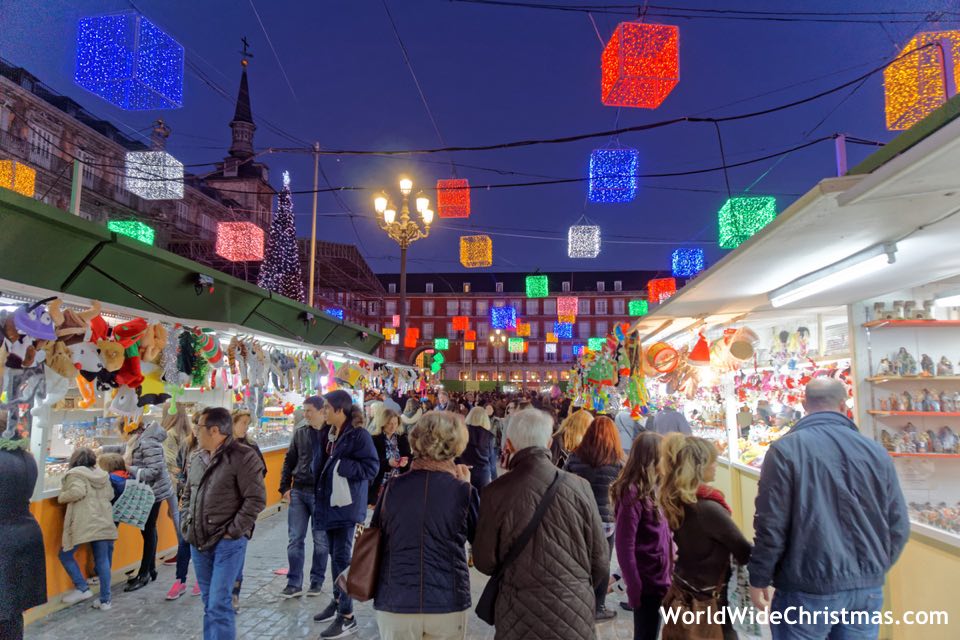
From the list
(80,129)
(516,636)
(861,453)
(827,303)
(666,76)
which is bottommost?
(516,636)

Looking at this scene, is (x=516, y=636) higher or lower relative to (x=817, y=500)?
lower

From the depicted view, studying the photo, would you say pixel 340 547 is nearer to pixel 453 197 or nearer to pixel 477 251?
pixel 453 197

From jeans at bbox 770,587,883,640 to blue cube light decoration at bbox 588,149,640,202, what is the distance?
5.65 meters

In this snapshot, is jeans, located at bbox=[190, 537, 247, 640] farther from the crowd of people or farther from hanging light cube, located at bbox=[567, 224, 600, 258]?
hanging light cube, located at bbox=[567, 224, 600, 258]

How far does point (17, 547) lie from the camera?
3020mm

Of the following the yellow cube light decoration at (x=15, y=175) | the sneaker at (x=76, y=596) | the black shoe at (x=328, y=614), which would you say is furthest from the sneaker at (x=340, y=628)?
the yellow cube light decoration at (x=15, y=175)

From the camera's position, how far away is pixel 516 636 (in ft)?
7.80

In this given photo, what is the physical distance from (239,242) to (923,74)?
10314 mm

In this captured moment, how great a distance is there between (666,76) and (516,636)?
465cm

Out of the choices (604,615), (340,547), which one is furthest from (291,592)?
(604,615)

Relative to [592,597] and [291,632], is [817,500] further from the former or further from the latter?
[291,632]

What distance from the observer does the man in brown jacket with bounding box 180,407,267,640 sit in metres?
3.38

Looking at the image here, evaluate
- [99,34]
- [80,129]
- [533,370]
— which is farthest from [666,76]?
[533,370]

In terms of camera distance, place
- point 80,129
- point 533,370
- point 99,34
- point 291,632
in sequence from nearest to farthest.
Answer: point 291,632, point 99,34, point 80,129, point 533,370
